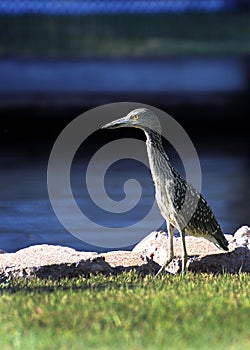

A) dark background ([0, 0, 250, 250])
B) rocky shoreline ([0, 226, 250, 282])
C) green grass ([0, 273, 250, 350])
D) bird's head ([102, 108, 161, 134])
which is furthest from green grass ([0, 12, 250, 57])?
green grass ([0, 273, 250, 350])

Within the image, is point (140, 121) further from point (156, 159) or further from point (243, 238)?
point (243, 238)

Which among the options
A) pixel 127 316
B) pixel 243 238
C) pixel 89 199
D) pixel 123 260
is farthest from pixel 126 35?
pixel 127 316

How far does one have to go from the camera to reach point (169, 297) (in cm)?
589

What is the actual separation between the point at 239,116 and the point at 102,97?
2682 millimetres

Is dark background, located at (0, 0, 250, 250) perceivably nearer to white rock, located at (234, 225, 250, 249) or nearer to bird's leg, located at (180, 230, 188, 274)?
white rock, located at (234, 225, 250, 249)

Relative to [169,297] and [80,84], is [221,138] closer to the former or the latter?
[80,84]

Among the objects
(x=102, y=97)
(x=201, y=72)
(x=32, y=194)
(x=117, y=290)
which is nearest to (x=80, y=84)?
(x=102, y=97)

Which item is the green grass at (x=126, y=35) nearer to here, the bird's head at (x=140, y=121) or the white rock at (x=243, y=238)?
the white rock at (x=243, y=238)

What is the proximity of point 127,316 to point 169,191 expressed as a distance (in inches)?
74.4

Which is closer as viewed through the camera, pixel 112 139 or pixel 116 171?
pixel 116 171

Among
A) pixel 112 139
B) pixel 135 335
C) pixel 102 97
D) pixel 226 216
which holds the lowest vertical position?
pixel 135 335

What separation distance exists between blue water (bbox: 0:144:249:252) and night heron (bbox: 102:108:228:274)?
2368 millimetres

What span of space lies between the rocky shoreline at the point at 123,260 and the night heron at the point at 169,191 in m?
0.29

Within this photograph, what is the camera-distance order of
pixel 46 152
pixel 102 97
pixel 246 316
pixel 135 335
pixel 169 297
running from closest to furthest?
pixel 135 335
pixel 246 316
pixel 169 297
pixel 46 152
pixel 102 97
